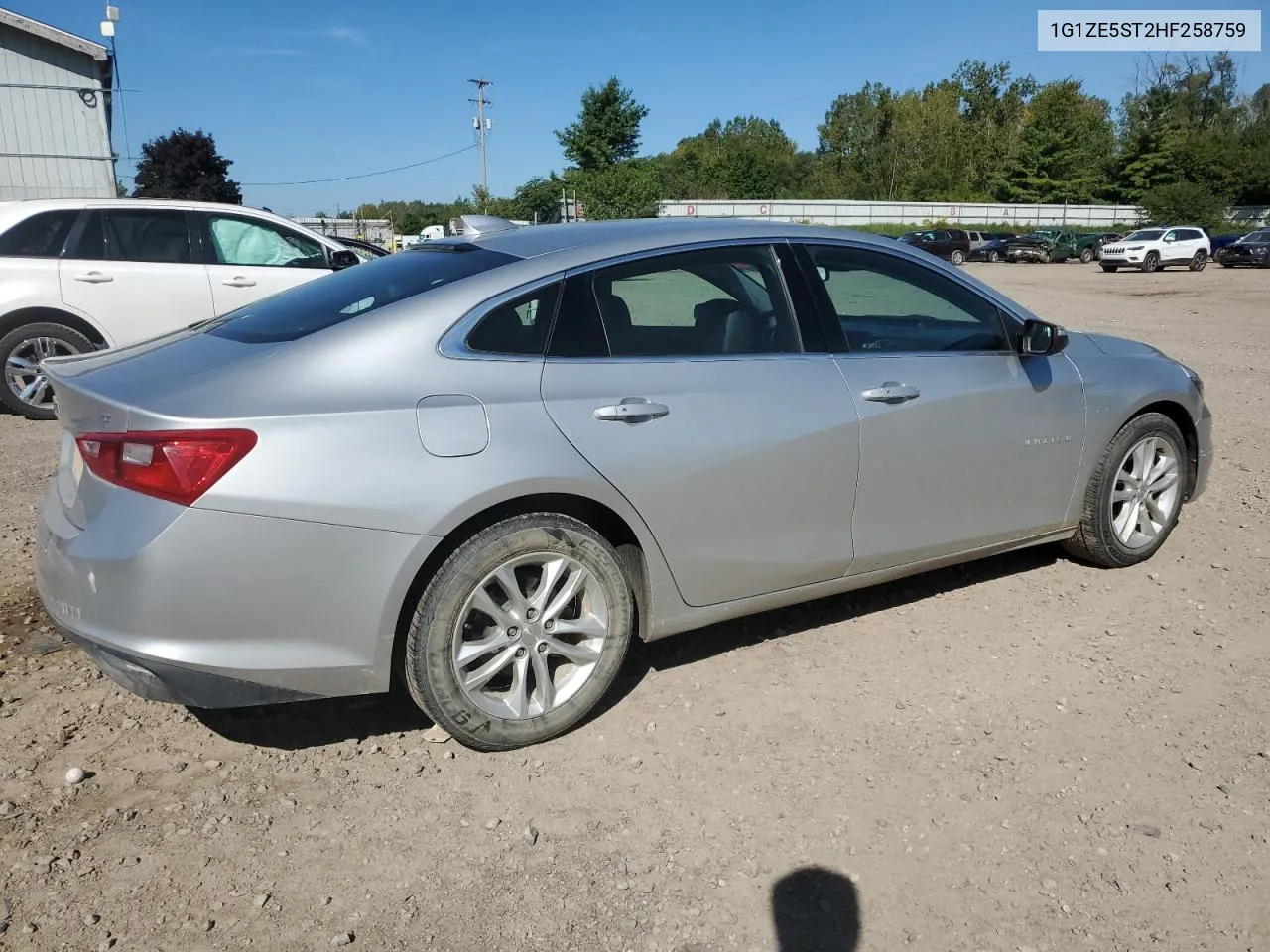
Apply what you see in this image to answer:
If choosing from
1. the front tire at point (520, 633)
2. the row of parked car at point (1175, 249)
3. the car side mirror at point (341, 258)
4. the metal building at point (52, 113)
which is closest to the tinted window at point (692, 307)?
the front tire at point (520, 633)

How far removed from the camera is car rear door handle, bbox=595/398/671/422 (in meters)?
3.01

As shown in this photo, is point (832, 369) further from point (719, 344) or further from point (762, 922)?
point (762, 922)

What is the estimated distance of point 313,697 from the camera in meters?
2.76

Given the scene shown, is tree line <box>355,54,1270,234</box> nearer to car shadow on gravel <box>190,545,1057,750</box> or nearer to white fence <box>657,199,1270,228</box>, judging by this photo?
white fence <box>657,199,1270,228</box>

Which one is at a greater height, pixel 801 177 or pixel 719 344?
pixel 801 177

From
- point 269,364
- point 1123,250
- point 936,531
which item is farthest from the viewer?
point 1123,250

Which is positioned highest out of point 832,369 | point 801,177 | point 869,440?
point 801,177

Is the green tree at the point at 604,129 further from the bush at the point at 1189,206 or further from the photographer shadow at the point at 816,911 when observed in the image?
the photographer shadow at the point at 816,911

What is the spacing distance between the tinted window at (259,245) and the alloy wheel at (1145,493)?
692cm

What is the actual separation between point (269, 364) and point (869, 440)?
2023 mm

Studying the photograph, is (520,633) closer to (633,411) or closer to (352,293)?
(633,411)

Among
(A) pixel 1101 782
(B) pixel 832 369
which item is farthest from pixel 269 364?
(A) pixel 1101 782

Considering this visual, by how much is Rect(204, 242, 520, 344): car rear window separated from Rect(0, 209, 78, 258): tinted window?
5.44 m

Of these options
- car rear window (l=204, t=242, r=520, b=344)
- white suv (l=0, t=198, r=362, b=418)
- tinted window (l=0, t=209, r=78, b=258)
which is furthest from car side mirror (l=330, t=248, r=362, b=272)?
car rear window (l=204, t=242, r=520, b=344)
